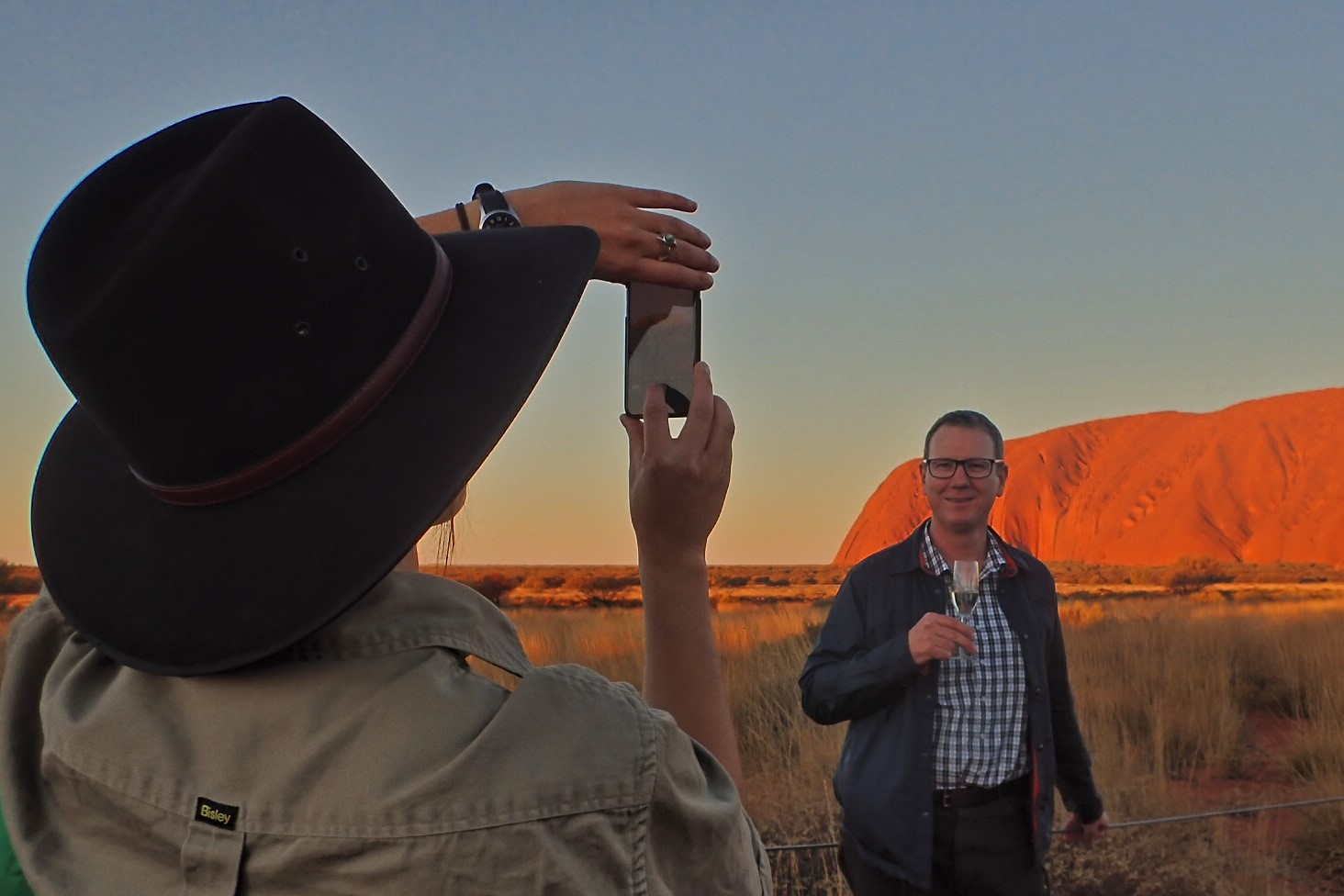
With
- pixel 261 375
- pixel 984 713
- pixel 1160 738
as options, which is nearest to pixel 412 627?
pixel 261 375

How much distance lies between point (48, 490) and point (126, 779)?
35cm

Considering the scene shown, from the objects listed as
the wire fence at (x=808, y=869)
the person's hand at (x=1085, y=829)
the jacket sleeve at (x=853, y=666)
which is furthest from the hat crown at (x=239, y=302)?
the wire fence at (x=808, y=869)

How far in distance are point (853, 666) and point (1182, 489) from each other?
51.6 meters

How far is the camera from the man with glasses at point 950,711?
12.5 ft

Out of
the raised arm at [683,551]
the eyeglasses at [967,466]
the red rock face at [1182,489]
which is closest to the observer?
the raised arm at [683,551]

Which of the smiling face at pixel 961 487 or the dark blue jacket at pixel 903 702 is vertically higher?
the smiling face at pixel 961 487

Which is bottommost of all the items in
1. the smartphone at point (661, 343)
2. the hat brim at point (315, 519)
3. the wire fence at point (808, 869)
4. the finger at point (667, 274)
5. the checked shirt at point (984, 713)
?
the wire fence at point (808, 869)

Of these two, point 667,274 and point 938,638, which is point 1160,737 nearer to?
point 938,638

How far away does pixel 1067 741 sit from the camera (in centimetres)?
416

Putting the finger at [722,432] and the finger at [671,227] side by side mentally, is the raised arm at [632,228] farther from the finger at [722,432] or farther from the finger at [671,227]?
the finger at [722,432]

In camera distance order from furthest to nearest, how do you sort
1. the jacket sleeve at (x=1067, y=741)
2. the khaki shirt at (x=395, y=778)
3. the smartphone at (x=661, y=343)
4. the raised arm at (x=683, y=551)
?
the jacket sleeve at (x=1067, y=741) < the smartphone at (x=661, y=343) < the raised arm at (x=683, y=551) < the khaki shirt at (x=395, y=778)

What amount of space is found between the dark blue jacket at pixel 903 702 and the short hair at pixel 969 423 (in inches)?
19.0

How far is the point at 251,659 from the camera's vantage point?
820 mm

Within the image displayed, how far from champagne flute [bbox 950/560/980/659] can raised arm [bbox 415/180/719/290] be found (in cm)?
291
